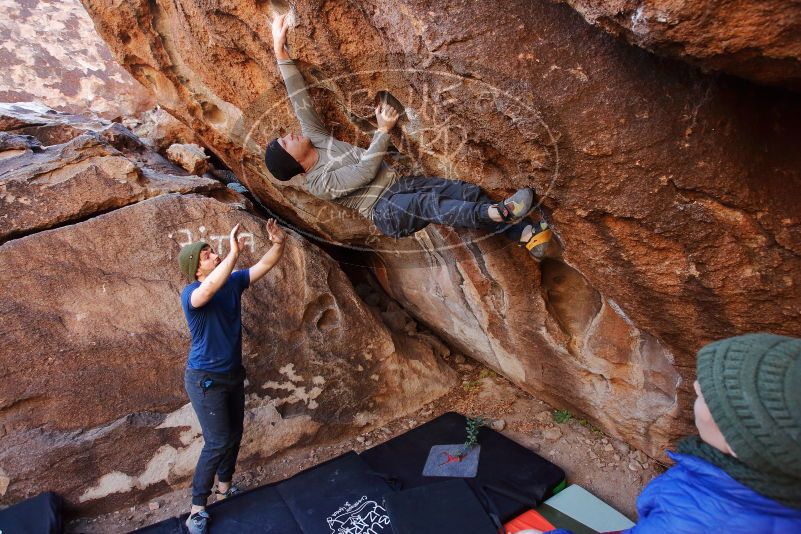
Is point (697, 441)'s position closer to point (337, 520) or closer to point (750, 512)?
point (750, 512)

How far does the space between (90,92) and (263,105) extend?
1058 centimetres

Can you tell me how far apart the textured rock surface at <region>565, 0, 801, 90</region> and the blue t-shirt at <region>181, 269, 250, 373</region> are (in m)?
2.24

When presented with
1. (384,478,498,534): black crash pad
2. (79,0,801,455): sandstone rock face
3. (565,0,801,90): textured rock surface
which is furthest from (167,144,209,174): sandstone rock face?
(565,0,801,90): textured rock surface

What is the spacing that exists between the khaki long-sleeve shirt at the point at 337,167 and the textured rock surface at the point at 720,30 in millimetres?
1488

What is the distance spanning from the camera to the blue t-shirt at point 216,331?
9.55 feet

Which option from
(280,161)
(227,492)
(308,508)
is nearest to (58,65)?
(280,161)

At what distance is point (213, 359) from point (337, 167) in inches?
50.5

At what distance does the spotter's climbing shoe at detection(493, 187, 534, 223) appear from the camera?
2514 millimetres

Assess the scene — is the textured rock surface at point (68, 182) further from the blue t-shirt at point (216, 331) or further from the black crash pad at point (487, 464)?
→ the black crash pad at point (487, 464)

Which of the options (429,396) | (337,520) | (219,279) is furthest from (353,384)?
(219,279)

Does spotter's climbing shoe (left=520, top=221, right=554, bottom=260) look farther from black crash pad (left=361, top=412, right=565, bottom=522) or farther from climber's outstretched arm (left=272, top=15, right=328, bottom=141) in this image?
black crash pad (left=361, top=412, right=565, bottom=522)

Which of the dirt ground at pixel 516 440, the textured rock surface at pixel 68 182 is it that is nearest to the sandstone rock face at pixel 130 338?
the textured rock surface at pixel 68 182

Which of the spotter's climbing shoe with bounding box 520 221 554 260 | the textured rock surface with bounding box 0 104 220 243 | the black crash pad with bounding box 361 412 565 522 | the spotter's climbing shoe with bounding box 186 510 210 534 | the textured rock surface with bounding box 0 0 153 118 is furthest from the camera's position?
the textured rock surface with bounding box 0 0 153 118

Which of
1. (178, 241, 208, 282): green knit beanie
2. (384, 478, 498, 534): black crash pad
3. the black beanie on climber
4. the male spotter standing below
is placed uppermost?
the black beanie on climber
